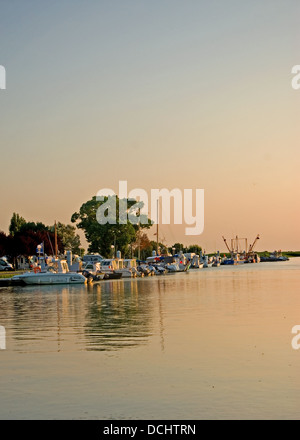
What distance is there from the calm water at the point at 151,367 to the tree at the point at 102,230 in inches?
4436

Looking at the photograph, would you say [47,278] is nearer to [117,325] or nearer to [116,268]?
[116,268]

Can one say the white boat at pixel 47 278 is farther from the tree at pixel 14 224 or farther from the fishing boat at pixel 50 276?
the tree at pixel 14 224

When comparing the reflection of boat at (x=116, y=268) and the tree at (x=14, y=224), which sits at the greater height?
the tree at (x=14, y=224)

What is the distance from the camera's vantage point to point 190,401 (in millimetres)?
18641

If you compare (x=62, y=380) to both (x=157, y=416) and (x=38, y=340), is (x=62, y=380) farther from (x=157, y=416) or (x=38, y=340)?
(x=38, y=340)

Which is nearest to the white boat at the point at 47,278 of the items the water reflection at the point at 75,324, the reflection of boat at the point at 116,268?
the reflection of boat at the point at 116,268

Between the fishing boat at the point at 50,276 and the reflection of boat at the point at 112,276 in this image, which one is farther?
the reflection of boat at the point at 112,276

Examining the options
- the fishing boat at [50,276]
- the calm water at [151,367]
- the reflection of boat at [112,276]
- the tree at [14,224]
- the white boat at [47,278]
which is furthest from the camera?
the tree at [14,224]

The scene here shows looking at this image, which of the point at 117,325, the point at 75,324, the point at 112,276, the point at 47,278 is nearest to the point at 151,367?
the point at 117,325

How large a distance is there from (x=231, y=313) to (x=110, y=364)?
20985mm

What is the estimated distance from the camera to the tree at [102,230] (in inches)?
6142

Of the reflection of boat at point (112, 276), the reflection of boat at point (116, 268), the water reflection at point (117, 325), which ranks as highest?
the reflection of boat at point (116, 268)

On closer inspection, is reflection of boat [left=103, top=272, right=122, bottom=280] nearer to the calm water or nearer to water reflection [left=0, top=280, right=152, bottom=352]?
water reflection [left=0, top=280, right=152, bottom=352]

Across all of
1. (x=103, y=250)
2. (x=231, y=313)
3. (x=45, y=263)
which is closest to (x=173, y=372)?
(x=231, y=313)
